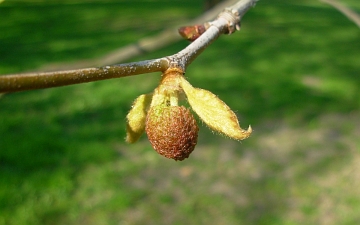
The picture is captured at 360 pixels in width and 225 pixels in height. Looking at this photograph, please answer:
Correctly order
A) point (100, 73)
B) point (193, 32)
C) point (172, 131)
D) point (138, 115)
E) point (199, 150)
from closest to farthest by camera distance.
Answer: point (100, 73)
point (172, 131)
point (138, 115)
point (193, 32)
point (199, 150)

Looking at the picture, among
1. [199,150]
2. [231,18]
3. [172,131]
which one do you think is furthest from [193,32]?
[199,150]

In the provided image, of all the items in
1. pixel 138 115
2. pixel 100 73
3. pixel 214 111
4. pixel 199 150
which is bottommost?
pixel 199 150

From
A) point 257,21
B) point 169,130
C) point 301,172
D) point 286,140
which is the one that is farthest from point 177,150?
point 257,21

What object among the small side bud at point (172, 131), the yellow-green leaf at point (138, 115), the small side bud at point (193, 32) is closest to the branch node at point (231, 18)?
the small side bud at point (193, 32)

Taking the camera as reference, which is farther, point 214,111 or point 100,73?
point 214,111

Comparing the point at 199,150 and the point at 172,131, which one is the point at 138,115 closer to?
the point at 172,131

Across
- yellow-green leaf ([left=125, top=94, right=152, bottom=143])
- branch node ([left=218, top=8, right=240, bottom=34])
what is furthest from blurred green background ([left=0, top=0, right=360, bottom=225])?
yellow-green leaf ([left=125, top=94, right=152, bottom=143])
